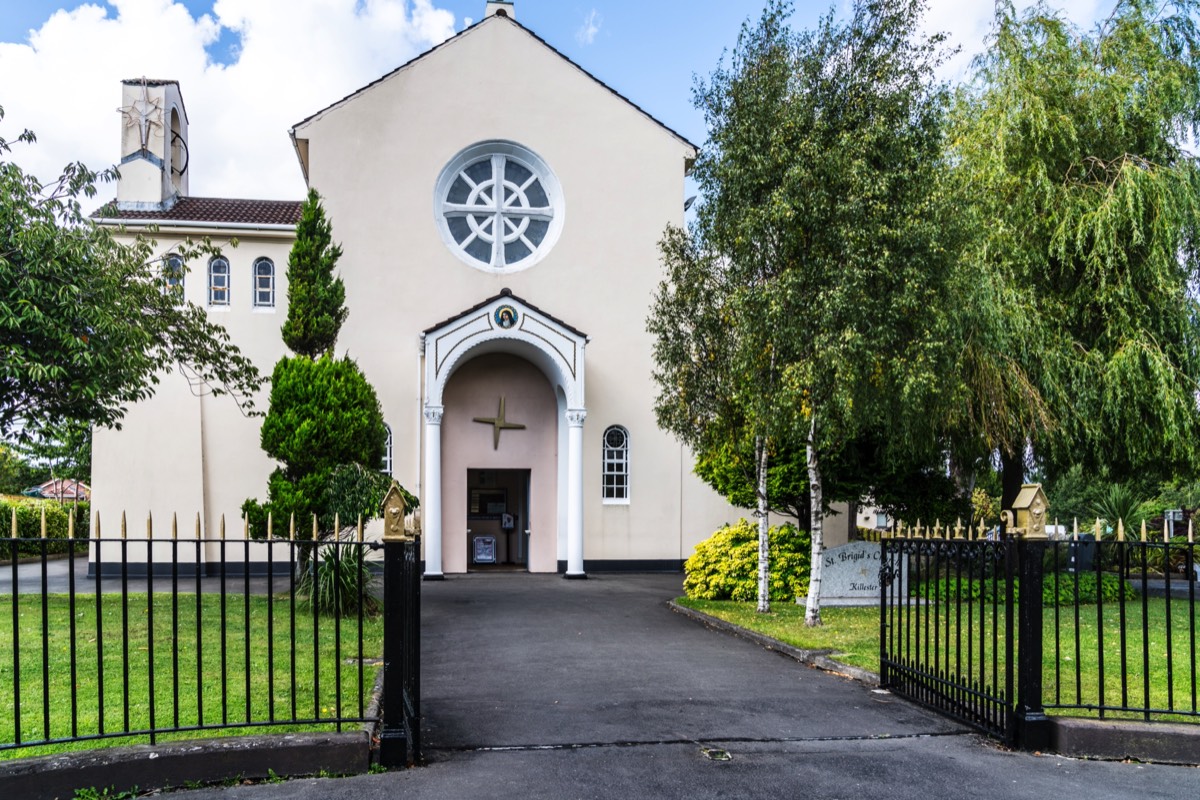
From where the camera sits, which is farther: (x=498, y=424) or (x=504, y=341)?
(x=498, y=424)

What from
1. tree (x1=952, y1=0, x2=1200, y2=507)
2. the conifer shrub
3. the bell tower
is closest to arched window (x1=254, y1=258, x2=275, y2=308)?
the bell tower

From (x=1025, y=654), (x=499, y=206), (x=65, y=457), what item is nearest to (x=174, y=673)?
(x=1025, y=654)

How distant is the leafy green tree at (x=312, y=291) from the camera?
58.9 feet

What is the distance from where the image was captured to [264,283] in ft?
75.2

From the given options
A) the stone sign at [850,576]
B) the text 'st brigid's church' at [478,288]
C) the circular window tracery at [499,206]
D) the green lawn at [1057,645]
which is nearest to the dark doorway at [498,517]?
the text 'st brigid's church' at [478,288]

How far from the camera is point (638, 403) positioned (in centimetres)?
2372

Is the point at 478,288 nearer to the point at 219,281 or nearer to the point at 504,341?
the point at 504,341

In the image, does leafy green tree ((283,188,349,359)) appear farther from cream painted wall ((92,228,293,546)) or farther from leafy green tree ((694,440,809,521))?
leafy green tree ((694,440,809,521))

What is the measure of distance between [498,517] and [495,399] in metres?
3.40

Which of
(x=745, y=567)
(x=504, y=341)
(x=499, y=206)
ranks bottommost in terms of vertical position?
(x=745, y=567)

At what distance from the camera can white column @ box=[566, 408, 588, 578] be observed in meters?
22.0

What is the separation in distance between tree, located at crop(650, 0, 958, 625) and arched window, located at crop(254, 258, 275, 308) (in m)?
12.2

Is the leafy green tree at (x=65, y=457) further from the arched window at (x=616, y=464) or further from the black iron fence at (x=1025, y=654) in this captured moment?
the black iron fence at (x=1025, y=654)

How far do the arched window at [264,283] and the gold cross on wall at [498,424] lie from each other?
18.4 feet
